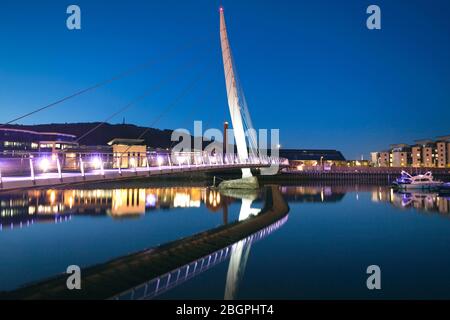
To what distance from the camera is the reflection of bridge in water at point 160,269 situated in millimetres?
10273

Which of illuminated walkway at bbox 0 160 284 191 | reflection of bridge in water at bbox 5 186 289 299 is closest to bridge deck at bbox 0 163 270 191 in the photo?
illuminated walkway at bbox 0 160 284 191

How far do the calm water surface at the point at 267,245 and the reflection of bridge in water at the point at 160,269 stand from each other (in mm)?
352

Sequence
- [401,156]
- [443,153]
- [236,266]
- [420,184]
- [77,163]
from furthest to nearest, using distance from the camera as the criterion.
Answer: [401,156] → [443,153] → [420,184] → [77,163] → [236,266]

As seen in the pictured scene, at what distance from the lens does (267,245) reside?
17.9 meters

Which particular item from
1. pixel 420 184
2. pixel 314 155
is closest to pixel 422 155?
pixel 314 155

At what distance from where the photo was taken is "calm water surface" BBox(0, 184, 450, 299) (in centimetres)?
1180

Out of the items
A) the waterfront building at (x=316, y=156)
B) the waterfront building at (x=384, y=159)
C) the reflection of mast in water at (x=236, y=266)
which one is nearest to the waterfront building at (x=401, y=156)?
the waterfront building at (x=384, y=159)

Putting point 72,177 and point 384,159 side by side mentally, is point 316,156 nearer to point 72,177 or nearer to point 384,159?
point 384,159

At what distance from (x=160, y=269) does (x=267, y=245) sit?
651cm

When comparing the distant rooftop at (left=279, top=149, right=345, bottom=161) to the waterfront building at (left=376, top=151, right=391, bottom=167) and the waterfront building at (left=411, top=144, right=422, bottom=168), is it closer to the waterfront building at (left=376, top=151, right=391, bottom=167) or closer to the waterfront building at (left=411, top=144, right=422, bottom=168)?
the waterfront building at (left=376, top=151, right=391, bottom=167)

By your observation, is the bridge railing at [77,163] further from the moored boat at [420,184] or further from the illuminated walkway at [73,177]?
the moored boat at [420,184]

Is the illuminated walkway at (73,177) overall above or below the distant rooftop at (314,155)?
A: below

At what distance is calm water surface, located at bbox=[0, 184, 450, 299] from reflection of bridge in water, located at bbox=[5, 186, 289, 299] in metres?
0.35

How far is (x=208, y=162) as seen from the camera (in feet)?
80.7
